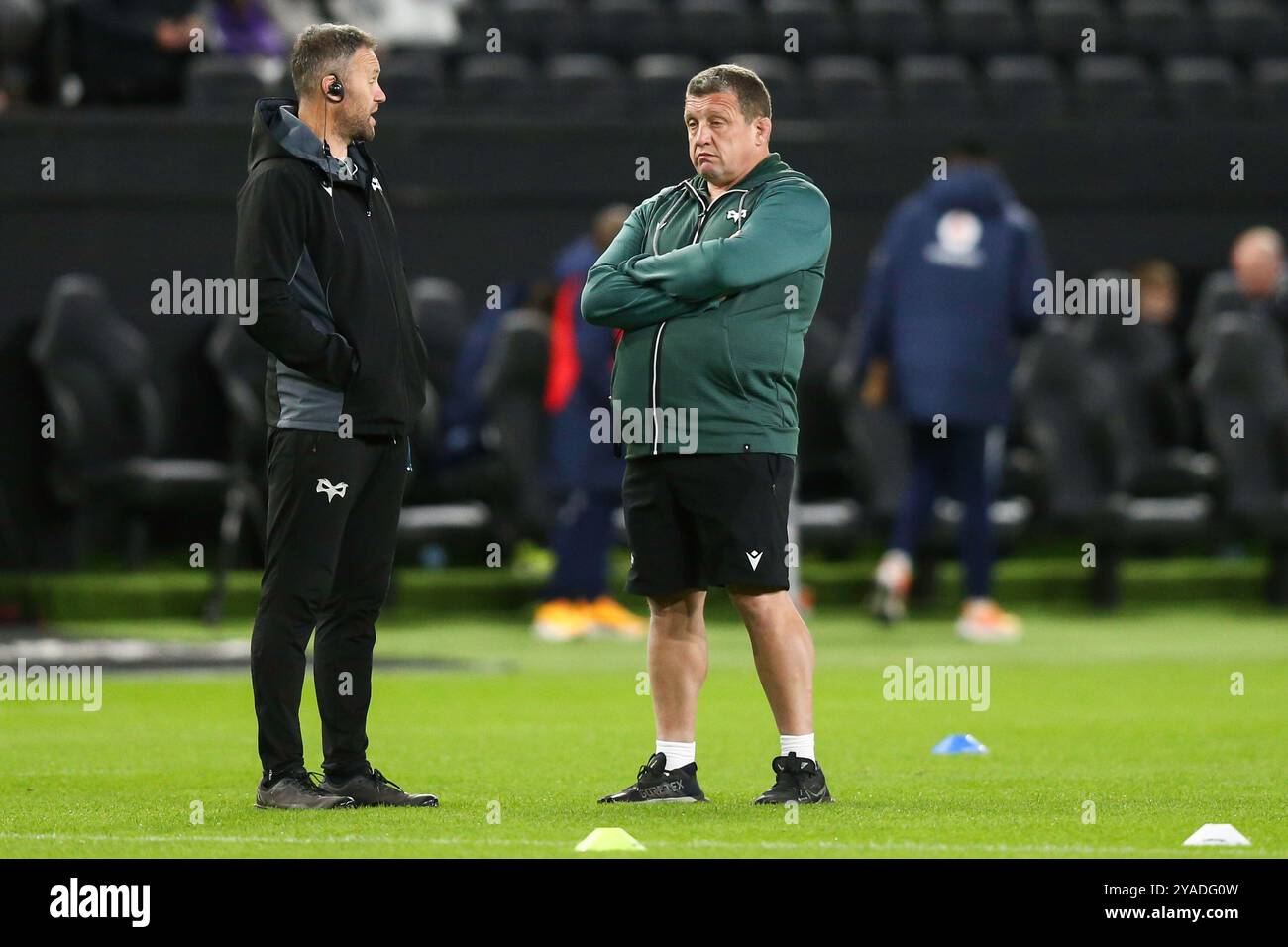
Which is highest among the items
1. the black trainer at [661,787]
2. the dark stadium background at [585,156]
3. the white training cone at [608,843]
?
the dark stadium background at [585,156]

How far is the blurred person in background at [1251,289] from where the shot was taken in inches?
585

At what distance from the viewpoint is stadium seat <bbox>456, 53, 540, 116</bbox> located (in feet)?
51.2

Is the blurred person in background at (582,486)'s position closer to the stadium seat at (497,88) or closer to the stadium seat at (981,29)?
the stadium seat at (497,88)

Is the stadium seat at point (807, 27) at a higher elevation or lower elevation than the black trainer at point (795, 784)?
higher

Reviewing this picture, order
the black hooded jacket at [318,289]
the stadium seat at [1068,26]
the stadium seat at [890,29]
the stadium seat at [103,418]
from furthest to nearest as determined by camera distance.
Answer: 1. the stadium seat at [1068,26]
2. the stadium seat at [890,29]
3. the stadium seat at [103,418]
4. the black hooded jacket at [318,289]

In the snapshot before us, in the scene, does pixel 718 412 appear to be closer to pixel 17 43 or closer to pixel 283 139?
pixel 283 139

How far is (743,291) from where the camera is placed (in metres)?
6.43

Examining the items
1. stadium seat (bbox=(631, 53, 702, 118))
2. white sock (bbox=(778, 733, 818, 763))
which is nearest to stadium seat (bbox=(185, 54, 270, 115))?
stadium seat (bbox=(631, 53, 702, 118))

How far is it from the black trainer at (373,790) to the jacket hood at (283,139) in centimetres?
170

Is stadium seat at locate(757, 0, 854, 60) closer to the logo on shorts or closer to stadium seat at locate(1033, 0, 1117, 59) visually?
stadium seat at locate(1033, 0, 1117, 59)

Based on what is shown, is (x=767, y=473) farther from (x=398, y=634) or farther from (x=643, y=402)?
(x=398, y=634)

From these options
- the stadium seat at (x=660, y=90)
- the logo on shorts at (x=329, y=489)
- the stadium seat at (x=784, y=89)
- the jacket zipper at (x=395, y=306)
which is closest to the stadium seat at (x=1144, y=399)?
the stadium seat at (x=784, y=89)

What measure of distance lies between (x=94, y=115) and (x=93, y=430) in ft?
7.55
